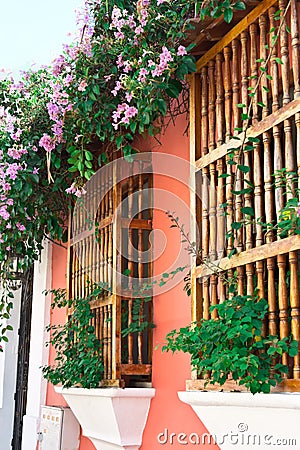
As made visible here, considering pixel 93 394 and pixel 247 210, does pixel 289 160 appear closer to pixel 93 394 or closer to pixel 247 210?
pixel 247 210

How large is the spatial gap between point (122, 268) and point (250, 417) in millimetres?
1617

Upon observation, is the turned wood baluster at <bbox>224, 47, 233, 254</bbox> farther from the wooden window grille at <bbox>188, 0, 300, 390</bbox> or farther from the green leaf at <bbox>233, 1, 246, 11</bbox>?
the green leaf at <bbox>233, 1, 246, 11</bbox>

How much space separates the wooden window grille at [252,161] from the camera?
2477 millimetres

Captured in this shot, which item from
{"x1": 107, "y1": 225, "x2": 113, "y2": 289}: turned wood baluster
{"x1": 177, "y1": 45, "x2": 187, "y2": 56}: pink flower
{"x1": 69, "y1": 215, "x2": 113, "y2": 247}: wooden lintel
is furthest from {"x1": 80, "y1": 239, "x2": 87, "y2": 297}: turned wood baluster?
{"x1": 177, "y1": 45, "x2": 187, "y2": 56}: pink flower

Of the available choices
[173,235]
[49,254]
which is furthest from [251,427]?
[49,254]

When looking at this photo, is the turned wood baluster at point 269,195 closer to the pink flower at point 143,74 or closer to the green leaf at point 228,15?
the green leaf at point 228,15

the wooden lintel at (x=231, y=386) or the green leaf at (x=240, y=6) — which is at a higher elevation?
the green leaf at (x=240, y=6)

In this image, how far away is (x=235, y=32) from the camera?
2.94 m

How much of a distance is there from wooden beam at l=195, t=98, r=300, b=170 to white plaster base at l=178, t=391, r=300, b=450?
0.99m

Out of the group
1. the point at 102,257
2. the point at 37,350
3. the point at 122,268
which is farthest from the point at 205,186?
the point at 37,350

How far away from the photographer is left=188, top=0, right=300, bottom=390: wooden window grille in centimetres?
248

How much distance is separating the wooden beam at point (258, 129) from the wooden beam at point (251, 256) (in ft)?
1.48

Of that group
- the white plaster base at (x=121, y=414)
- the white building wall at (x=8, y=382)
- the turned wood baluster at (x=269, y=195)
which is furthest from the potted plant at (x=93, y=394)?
the white building wall at (x=8, y=382)

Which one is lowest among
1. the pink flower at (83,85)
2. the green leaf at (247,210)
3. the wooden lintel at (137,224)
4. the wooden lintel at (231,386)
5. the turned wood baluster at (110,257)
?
the wooden lintel at (231,386)
